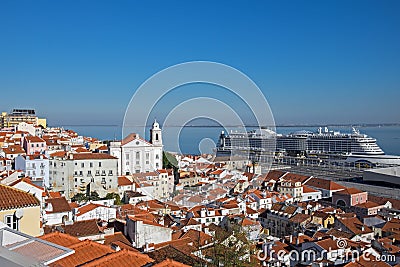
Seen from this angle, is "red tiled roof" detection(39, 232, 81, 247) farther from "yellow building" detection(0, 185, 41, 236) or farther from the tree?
the tree

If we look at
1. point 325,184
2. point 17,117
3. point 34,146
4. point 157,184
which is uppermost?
point 17,117

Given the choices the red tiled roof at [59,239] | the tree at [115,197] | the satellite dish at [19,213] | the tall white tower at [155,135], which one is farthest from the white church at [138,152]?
the red tiled roof at [59,239]

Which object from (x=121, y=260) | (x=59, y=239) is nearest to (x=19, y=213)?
(x=59, y=239)

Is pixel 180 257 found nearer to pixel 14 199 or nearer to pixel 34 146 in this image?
pixel 14 199

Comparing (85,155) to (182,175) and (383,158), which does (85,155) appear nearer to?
(182,175)

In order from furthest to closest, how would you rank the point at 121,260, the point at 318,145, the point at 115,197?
1. the point at 318,145
2. the point at 115,197
3. the point at 121,260

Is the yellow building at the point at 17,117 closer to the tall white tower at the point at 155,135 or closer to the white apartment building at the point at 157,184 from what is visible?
the tall white tower at the point at 155,135
